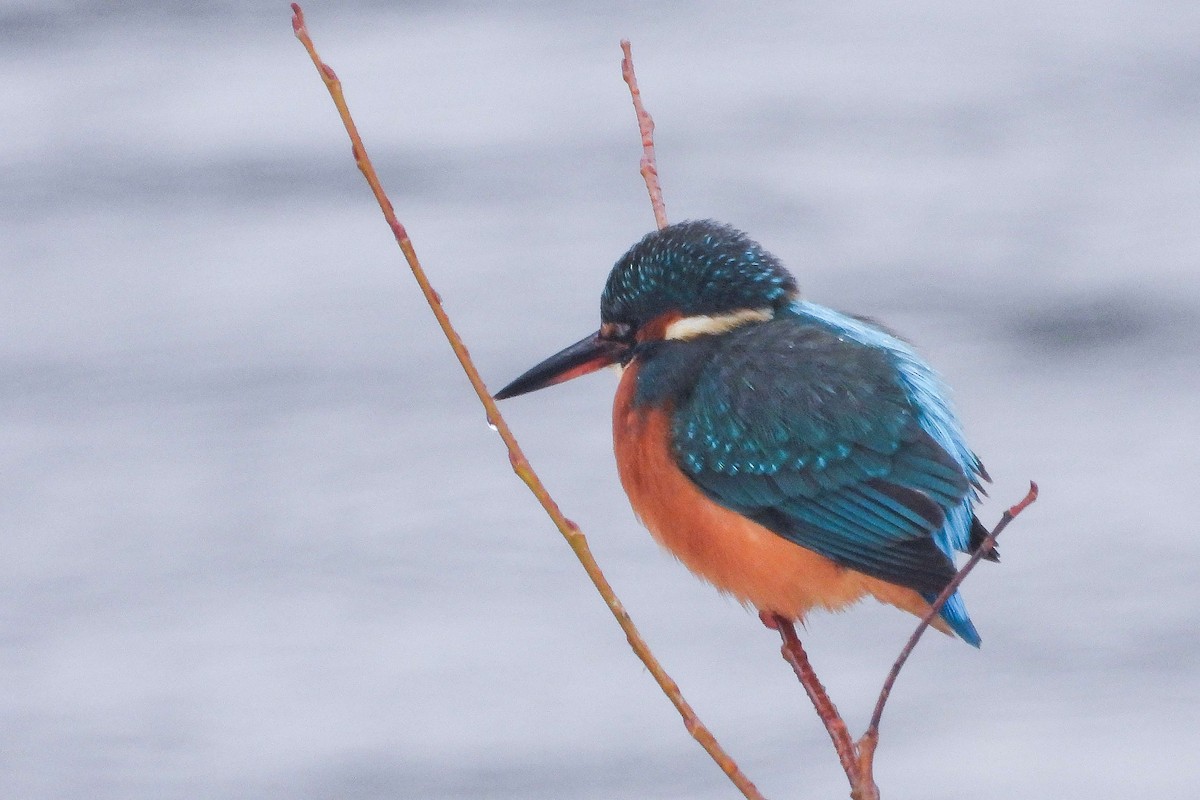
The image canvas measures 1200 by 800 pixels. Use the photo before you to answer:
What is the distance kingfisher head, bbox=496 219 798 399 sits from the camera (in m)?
2.42

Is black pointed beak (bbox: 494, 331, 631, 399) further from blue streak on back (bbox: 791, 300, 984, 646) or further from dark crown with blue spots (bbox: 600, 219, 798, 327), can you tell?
blue streak on back (bbox: 791, 300, 984, 646)

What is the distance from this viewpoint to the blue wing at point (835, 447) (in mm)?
2295

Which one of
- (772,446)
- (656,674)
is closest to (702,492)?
(772,446)

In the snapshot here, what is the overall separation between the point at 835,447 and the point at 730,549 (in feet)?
0.80

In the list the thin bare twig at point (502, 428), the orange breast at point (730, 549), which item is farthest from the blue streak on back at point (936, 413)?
the thin bare twig at point (502, 428)

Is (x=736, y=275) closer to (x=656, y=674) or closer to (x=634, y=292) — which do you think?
(x=634, y=292)

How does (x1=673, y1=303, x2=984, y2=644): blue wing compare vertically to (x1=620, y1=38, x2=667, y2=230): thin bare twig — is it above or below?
below

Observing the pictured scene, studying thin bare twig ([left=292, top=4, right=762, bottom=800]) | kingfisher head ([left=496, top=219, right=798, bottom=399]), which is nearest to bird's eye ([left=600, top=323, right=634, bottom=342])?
kingfisher head ([left=496, top=219, right=798, bottom=399])

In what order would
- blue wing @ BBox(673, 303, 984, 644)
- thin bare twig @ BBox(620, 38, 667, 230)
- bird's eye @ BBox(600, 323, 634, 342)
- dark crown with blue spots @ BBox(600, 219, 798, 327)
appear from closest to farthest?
thin bare twig @ BBox(620, 38, 667, 230) → blue wing @ BBox(673, 303, 984, 644) → dark crown with blue spots @ BBox(600, 219, 798, 327) → bird's eye @ BBox(600, 323, 634, 342)

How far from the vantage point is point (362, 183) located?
24.7ft

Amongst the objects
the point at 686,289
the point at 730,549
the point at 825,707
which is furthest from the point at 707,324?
the point at 825,707

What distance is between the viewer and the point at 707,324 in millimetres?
2461

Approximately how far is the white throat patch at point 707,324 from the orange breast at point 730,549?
Answer: 11 centimetres

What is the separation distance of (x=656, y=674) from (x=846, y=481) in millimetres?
883
